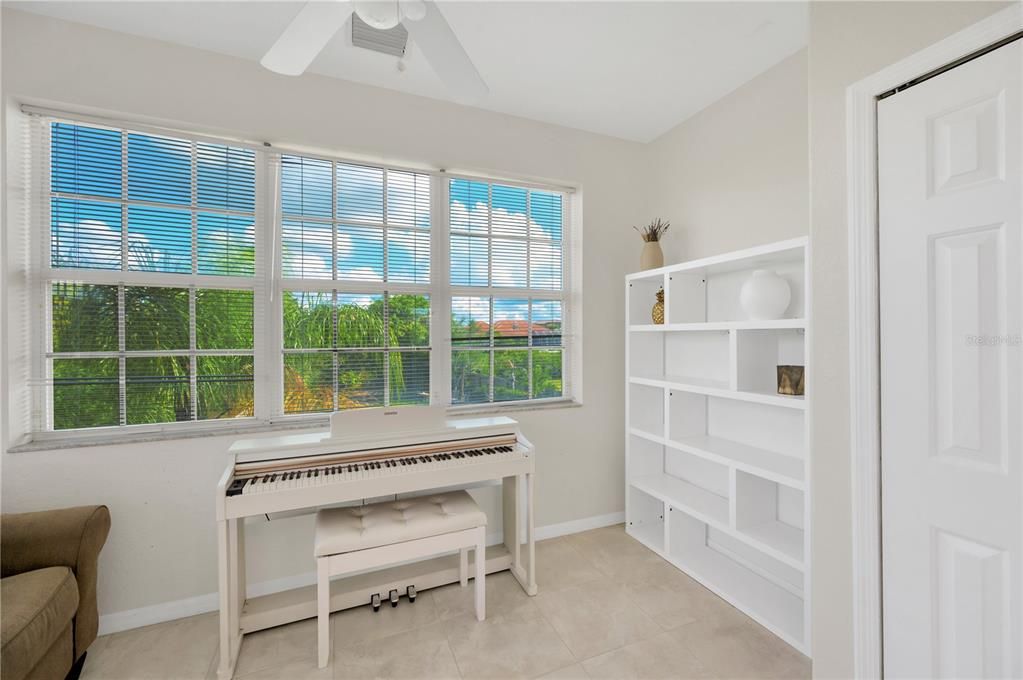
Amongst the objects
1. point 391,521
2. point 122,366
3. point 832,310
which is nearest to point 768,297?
point 832,310

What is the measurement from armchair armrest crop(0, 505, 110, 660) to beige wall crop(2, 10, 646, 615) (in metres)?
0.28

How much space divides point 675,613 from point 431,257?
2249mm

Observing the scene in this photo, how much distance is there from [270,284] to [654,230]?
225 centimetres

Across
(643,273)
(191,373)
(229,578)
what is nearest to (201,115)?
(191,373)

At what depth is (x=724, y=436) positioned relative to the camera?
2521 mm

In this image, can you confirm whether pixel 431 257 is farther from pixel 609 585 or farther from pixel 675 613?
pixel 675 613

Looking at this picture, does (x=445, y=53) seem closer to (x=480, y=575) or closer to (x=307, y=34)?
(x=307, y=34)

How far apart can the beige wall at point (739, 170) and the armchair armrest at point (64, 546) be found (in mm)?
3224

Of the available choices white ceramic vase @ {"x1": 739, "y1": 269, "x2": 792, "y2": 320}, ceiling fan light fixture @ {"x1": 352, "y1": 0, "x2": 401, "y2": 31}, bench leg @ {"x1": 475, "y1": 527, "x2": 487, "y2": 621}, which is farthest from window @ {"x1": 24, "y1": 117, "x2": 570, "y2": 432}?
ceiling fan light fixture @ {"x1": 352, "y1": 0, "x2": 401, "y2": 31}

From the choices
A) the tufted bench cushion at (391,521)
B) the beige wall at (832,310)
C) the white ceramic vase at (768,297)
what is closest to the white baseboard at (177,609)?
the tufted bench cushion at (391,521)

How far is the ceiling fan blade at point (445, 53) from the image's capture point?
47.1 inches

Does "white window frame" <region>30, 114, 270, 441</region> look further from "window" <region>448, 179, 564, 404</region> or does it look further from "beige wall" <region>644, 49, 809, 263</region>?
"beige wall" <region>644, 49, 809, 263</region>

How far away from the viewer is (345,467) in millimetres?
1936

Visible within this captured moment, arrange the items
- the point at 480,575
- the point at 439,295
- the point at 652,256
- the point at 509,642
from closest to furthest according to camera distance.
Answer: the point at 509,642 < the point at 480,575 < the point at 439,295 < the point at 652,256
